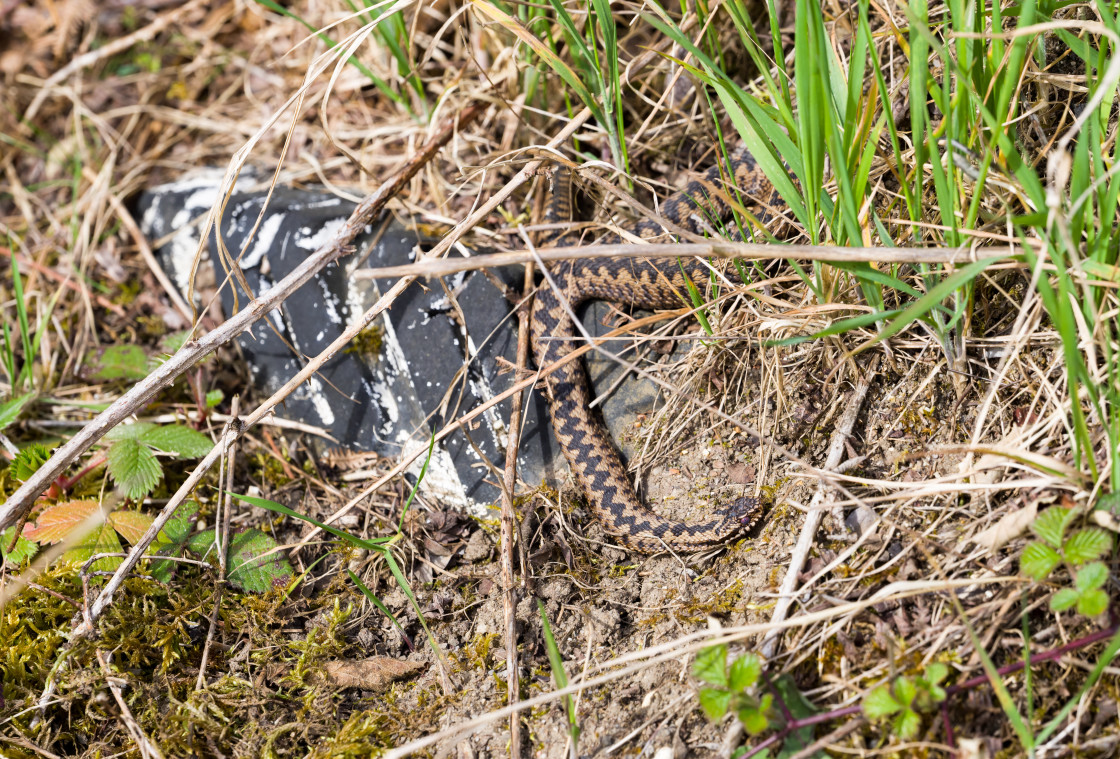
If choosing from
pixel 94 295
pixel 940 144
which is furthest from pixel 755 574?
pixel 94 295

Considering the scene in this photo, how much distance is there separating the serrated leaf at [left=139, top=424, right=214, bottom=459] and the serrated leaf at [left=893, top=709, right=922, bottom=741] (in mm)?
2966

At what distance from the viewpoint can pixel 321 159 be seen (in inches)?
188

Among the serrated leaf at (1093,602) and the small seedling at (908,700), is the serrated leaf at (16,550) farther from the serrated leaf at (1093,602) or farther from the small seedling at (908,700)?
the serrated leaf at (1093,602)

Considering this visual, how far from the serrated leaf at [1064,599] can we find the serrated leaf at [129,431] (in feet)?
11.5

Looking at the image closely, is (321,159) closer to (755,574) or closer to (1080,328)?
(755,574)

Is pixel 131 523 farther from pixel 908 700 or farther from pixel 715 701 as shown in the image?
pixel 908 700

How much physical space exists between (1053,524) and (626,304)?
2226mm

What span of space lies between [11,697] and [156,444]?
1.09 meters

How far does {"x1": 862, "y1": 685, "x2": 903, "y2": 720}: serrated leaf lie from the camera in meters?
2.04

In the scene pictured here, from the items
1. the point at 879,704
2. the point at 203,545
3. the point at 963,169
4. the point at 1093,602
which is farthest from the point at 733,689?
the point at 203,545

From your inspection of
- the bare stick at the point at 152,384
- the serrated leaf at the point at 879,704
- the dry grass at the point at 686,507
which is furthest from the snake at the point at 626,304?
the bare stick at the point at 152,384

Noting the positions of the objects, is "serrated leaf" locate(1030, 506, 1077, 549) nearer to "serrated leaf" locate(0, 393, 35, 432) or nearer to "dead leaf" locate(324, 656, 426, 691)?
Result: "dead leaf" locate(324, 656, 426, 691)

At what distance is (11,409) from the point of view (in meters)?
3.59

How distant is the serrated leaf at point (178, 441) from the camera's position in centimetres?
345
